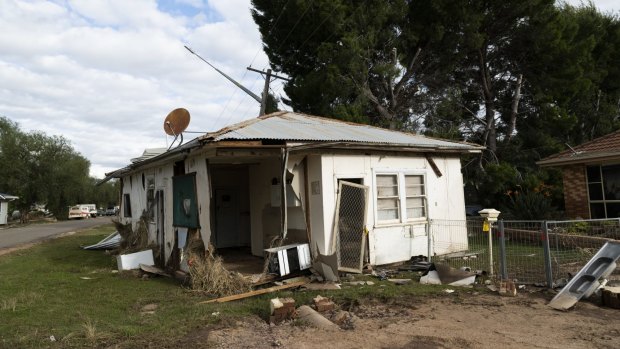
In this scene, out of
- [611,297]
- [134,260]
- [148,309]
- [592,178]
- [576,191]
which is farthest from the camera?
[576,191]

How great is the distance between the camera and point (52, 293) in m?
7.99

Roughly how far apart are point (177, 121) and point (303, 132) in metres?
4.62

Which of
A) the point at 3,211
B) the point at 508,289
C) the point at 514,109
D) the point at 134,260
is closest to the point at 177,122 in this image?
the point at 134,260

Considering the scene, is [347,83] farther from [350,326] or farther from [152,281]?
[350,326]

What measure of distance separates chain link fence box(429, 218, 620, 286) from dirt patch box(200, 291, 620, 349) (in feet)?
4.01

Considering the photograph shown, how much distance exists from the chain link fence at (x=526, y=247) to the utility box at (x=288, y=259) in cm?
337

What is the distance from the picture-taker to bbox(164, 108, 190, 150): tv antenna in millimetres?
12047

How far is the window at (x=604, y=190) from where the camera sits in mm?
13141

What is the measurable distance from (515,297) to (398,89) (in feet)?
45.1

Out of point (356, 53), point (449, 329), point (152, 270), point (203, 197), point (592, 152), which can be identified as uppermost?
point (356, 53)

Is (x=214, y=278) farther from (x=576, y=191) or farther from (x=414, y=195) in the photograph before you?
(x=576, y=191)

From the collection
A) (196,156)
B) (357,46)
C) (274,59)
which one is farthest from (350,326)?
(274,59)

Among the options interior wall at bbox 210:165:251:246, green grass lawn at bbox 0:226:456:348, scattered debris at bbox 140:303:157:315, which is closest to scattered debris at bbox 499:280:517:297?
green grass lawn at bbox 0:226:456:348

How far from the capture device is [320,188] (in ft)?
28.3
